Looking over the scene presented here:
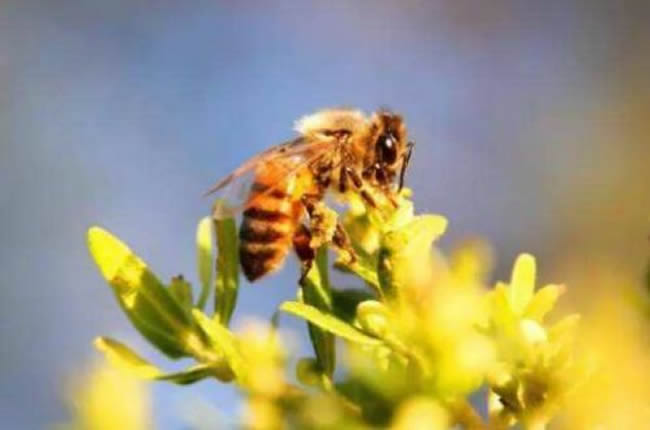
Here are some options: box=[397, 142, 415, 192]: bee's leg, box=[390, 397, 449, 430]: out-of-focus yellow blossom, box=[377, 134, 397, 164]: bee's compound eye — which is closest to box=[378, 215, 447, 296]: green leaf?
box=[390, 397, 449, 430]: out-of-focus yellow blossom

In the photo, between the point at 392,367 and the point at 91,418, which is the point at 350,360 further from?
the point at 91,418

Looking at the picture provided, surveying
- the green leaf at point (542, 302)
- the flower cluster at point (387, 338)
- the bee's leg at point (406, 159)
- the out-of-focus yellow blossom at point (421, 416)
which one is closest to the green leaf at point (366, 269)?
the flower cluster at point (387, 338)

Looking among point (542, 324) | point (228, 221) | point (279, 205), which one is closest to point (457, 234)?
point (279, 205)

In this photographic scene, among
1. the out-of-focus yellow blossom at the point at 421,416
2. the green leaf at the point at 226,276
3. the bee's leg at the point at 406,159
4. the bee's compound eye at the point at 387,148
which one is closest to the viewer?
the out-of-focus yellow blossom at the point at 421,416

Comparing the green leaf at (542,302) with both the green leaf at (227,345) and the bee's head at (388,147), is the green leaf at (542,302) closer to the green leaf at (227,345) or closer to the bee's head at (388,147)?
the green leaf at (227,345)

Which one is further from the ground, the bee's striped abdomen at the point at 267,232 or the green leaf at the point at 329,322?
the bee's striped abdomen at the point at 267,232

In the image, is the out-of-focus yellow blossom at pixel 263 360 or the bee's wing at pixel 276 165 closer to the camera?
the out-of-focus yellow blossom at pixel 263 360

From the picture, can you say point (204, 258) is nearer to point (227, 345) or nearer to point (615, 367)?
point (227, 345)
